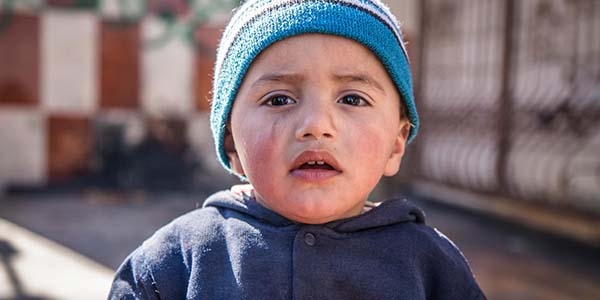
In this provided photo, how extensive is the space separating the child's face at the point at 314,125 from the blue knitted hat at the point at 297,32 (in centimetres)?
2

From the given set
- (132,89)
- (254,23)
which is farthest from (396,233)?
(132,89)

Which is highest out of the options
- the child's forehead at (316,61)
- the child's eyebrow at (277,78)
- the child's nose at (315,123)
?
the child's forehead at (316,61)

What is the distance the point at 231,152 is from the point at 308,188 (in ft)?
0.96

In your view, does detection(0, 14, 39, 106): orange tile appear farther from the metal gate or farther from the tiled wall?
the metal gate

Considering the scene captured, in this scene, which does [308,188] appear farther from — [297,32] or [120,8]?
[120,8]

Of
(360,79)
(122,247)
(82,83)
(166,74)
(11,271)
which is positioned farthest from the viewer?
(166,74)

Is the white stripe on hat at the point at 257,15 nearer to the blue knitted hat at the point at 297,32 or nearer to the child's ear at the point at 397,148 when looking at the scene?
the blue knitted hat at the point at 297,32

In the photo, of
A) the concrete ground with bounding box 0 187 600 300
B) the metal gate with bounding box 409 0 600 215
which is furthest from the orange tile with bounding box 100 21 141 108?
the metal gate with bounding box 409 0 600 215

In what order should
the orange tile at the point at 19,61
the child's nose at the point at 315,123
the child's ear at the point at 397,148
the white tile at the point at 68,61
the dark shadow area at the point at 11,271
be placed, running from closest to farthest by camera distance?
1. the child's nose at the point at 315,123
2. the child's ear at the point at 397,148
3. the dark shadow area at the point at 11,271
4. the orange tile at the point at 19,61
5. the white tile at the point at 68,61

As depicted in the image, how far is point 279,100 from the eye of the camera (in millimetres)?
1299

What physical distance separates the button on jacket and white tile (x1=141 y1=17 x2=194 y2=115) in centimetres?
349

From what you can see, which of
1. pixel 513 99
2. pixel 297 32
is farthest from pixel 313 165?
pixel 513 99

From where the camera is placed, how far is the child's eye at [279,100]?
1289mm

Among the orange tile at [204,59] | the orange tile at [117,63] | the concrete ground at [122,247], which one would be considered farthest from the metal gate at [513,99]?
the orange tile at [117,63]
